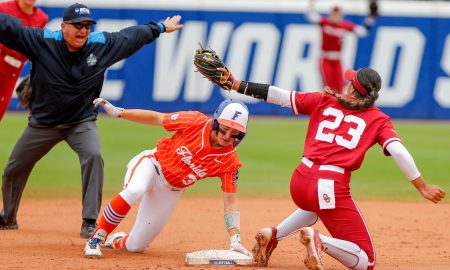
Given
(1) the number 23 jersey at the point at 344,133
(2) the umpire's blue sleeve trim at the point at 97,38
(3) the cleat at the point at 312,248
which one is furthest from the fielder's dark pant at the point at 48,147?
(3) the cleat at the point at 312,248

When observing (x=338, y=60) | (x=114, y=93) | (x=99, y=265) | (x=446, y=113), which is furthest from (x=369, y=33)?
(x=99, y=265)

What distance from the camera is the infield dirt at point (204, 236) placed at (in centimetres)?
706

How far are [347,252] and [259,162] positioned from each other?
7.85m

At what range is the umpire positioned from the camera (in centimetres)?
803

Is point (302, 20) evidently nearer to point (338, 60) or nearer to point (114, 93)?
point (338, 60)

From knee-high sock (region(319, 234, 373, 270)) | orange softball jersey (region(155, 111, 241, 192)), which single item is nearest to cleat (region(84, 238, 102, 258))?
orange softball jersey (region(155, 111, 241, 192))

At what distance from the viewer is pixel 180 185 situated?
730cm

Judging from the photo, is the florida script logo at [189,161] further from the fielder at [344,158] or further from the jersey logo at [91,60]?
the jersey logo at [91,60]

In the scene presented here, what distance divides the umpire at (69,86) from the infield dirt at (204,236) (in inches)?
21.4

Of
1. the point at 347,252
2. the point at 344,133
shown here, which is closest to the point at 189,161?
the point at 344,133

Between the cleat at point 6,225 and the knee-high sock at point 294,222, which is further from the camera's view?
the cleat at point 6,225

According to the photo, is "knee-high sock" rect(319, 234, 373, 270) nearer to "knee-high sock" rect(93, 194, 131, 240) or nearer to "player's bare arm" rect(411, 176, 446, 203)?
"player's bare arm" rect(411, 176, 446, 203)

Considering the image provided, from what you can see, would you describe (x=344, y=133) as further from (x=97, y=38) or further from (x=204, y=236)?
(x=97, y=38)

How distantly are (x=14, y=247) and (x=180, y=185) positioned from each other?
1594mm
